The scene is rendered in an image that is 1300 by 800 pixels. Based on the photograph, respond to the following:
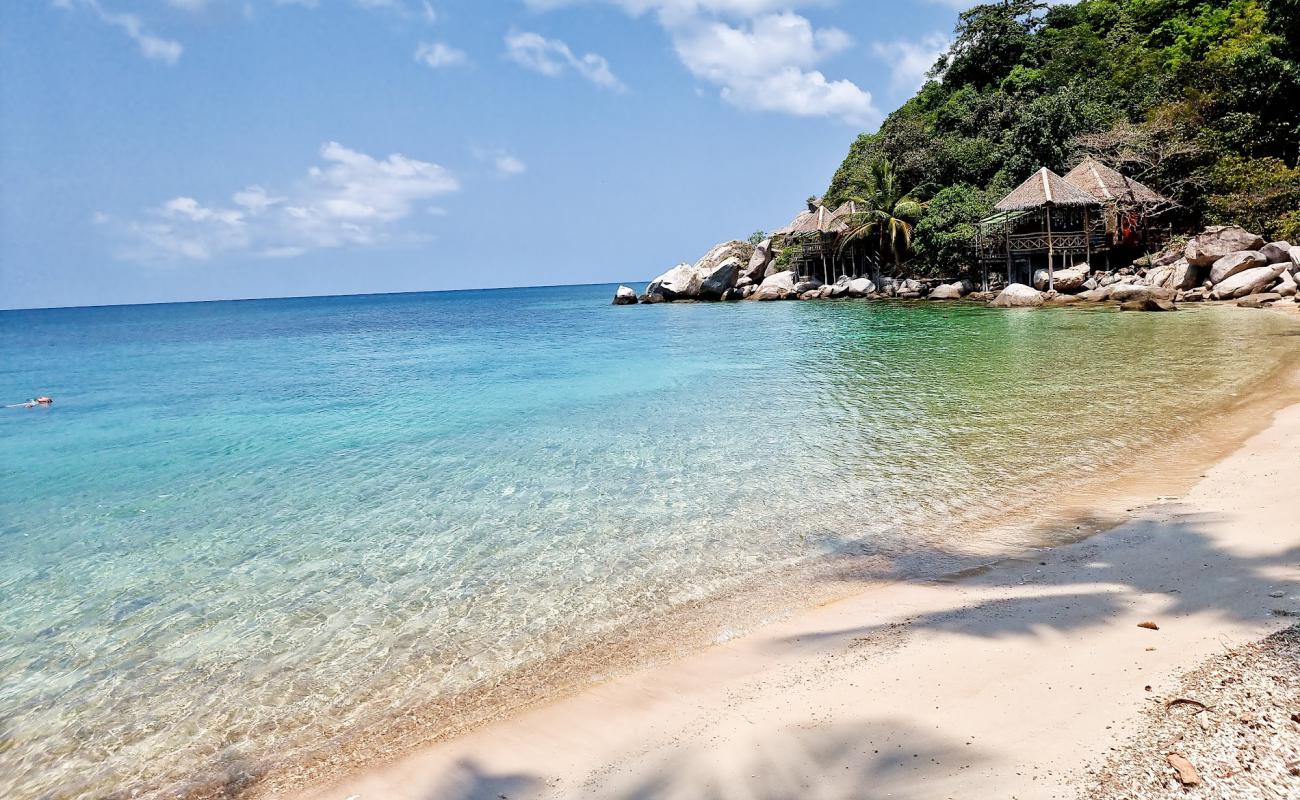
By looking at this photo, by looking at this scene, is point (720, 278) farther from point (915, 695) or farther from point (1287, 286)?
point (915, 695)

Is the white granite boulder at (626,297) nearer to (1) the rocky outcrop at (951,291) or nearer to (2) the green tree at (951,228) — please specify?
(2) the green tree at (951,228)

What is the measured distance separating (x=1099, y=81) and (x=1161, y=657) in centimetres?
4616

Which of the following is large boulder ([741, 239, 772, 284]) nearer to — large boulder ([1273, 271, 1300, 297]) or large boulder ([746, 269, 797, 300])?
large boulder ([746, 269, 797, 300])

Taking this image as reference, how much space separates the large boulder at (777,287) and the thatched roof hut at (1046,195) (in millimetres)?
17337

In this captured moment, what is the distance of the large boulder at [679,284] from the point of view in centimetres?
5319

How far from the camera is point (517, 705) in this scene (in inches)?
174

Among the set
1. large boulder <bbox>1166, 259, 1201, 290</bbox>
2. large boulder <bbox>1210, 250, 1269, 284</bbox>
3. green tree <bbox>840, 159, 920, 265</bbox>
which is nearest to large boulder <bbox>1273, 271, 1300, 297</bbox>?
large boulder <bbox>1210, 250, 1269, 284</bbox>

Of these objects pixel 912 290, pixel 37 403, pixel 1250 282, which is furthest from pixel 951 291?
pixel 37 403

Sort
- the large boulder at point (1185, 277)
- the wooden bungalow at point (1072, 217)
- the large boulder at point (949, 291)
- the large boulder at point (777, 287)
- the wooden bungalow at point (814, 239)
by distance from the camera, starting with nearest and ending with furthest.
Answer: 1. the large boulder at point (1185, 277)
2. the wooden bungalow at point (1072, 217)
3. the large boulder at point (949, 291)
4. the wooden bungalow at point (814, 239)
5. the large boulder at point (777, 287)

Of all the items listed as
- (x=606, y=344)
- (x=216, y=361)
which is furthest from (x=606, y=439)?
(x=216, y=361)

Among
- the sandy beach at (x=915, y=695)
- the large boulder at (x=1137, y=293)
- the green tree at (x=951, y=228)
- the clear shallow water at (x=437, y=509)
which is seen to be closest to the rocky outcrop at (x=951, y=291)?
the green tree at (x=951, y=228)

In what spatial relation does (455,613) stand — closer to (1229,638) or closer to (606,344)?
(1229,638)

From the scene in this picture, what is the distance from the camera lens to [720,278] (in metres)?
50.9

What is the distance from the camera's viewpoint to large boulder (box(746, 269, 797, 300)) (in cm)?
4769
